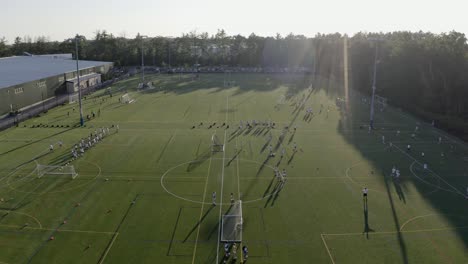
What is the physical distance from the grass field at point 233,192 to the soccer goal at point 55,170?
69 centimetres

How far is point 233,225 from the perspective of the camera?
28.5m

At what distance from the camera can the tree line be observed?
73750mm

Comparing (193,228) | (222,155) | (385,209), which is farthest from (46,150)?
(385,209)

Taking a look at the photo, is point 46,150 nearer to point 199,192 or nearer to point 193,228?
point 199,192

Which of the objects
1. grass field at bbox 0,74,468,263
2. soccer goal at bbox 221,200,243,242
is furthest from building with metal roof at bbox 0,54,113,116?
soccer goal at bbox 221,200,243,242

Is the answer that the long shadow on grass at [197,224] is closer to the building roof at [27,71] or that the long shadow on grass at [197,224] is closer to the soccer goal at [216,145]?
the soccer goal at [216,145]

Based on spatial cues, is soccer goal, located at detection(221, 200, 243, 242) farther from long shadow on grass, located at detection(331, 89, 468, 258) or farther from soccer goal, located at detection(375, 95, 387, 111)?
soccer goal, located at detection(375, 95, 387, 111)

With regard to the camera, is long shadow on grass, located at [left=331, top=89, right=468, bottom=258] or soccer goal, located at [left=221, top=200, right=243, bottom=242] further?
long shadow on grass, located at [left=331, top=89, right=468, bottom=258]

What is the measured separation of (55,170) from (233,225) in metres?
21.9

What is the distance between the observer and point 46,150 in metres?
46.6

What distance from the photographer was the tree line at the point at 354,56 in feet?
242

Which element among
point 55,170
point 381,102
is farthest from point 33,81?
point 381,102

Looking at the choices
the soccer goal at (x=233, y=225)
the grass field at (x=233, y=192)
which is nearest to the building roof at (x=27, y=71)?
the grass field at (x=233, y=192)

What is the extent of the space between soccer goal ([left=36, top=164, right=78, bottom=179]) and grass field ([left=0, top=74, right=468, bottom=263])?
0.69 meters
